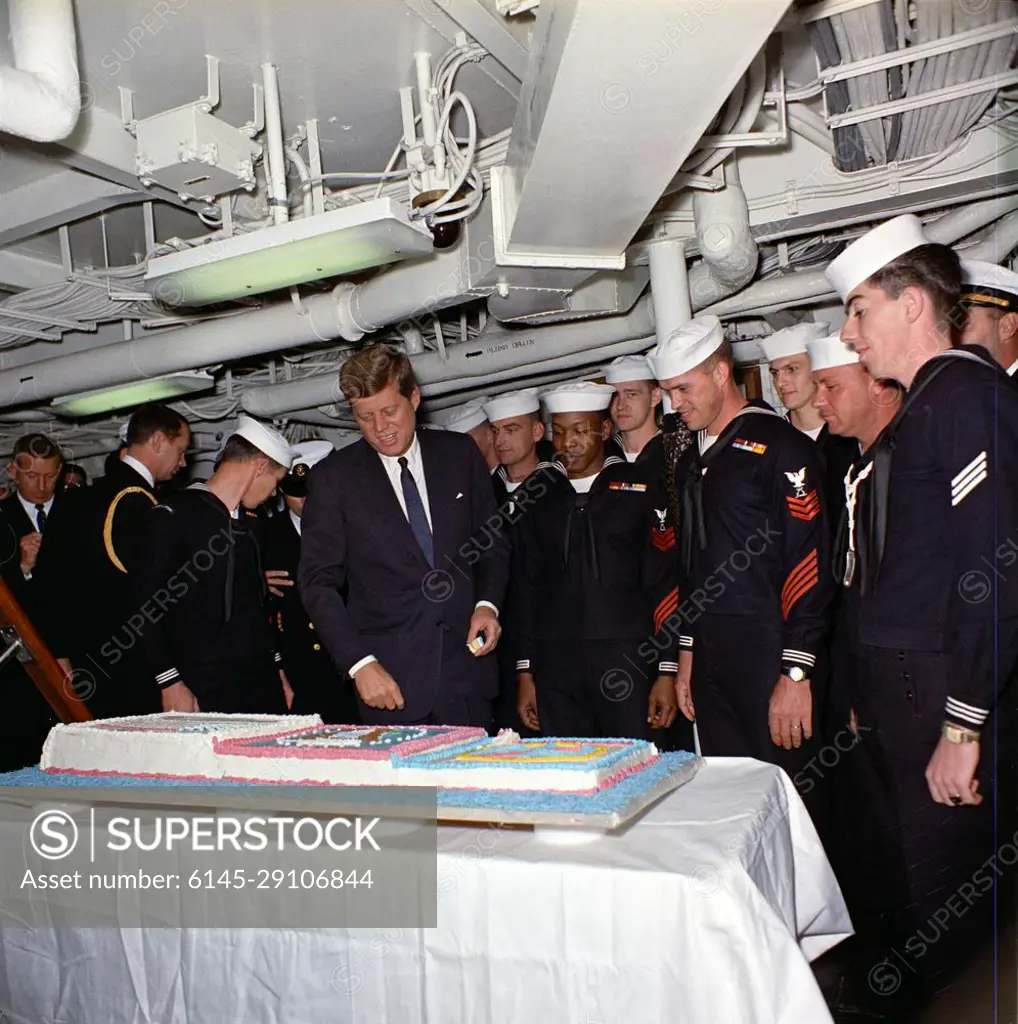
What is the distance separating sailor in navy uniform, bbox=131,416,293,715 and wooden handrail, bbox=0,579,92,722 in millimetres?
289

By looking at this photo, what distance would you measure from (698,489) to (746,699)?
66 centimetres

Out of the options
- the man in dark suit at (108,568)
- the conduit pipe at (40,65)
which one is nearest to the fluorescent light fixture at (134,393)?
the man in dark suit at (108,568)

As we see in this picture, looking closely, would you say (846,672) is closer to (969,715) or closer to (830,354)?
(830,354)

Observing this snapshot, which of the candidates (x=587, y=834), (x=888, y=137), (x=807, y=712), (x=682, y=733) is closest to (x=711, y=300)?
(x=888, y=137)

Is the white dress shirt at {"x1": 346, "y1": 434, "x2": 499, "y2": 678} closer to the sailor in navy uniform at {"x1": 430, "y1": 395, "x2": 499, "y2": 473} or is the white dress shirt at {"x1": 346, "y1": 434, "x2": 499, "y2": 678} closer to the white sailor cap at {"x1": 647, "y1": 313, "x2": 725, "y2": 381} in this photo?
the white sailor cap at {"x1": 647, "y1": 313, "x2": 725, "y2": 381}

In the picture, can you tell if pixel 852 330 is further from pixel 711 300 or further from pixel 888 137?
pixel 711 300

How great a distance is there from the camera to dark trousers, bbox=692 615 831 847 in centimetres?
286

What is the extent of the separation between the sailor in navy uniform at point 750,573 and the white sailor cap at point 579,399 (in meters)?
1.01

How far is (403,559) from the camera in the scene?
292 centimetres

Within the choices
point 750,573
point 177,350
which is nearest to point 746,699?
point 750,573

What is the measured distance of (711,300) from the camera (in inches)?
188

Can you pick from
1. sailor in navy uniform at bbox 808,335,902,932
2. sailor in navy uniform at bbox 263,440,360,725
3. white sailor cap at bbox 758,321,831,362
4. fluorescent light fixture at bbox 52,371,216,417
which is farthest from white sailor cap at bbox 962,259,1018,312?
fluorescent light fixture at bbox 52,371,216,417

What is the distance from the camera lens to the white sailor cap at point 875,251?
A: 7.09ft

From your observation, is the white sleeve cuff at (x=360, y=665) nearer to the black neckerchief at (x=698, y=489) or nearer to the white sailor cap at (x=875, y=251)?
the black neckerchief at (x=698, y=489)
